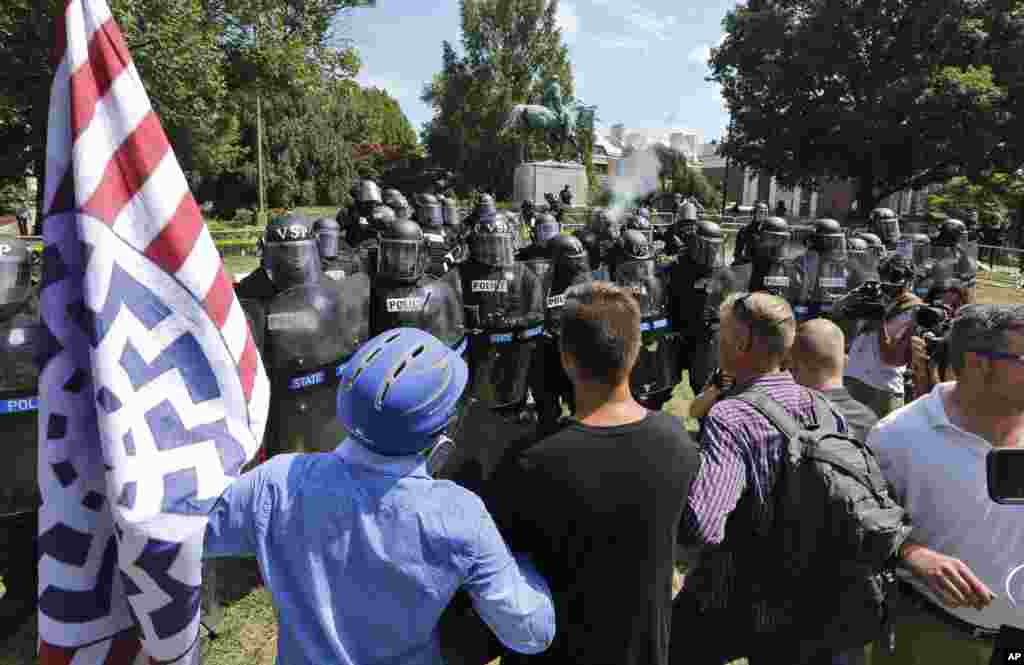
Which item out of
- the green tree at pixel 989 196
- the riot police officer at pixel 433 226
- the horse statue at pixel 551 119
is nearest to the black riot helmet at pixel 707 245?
the riot police officer at pixel 433 226

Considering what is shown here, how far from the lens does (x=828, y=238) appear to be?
6699 mm

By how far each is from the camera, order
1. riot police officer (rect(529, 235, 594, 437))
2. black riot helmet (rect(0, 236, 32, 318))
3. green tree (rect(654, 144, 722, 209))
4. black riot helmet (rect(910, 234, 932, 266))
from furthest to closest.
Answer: green tree (rect(654, 144, 722, 209)) < black riot helmet (rect(910, 234, 932, 266)) < riot police officer (rect(529, 235, 594, 437)) < black riot helmet (rect(0, 236, 32, 318))

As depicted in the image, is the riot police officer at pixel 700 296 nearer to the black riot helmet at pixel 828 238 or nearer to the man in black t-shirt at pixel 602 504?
the black riot helmet at pixel 828 238

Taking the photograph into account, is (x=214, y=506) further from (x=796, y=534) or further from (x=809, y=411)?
(x=809, y=411)

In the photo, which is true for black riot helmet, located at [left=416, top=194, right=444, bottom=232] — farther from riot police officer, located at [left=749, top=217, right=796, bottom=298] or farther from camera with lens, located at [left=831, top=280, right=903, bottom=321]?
camera with lens, located at [left=831, top=280, right=903, bottom=321]

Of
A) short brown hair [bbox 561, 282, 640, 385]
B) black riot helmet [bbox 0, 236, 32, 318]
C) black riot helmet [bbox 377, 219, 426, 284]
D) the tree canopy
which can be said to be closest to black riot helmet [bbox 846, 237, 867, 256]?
black riot helmet [bbox 377, 219, 426, 284]

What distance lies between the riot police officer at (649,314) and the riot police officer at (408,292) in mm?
1850

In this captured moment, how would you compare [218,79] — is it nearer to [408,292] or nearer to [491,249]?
[491,249]

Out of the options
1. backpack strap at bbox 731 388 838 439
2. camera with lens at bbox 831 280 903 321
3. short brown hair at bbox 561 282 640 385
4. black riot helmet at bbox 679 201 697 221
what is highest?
black riot helmet at bbox 679 201 697 221

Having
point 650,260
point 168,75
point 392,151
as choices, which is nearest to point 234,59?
point 168,75

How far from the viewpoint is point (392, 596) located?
147 centimetres

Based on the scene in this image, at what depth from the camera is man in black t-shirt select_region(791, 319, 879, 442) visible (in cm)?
261

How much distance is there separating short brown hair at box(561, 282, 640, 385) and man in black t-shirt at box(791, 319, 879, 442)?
111 centimetres

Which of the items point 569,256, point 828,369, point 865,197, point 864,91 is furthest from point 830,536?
point 865,197
